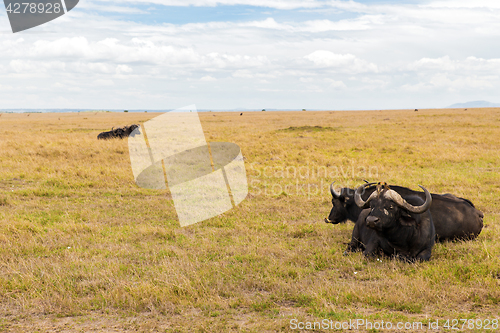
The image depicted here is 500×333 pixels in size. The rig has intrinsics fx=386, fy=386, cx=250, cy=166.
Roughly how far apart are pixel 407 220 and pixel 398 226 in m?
0.19

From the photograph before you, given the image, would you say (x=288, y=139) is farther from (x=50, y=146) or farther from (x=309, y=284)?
(x=309, y=284)

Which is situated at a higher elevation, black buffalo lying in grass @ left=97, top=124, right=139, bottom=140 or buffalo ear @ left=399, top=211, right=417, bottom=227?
black buffalo lying in grass @ left=97, top=124, right=139, bottom=140

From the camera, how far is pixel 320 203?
1132 centimetres

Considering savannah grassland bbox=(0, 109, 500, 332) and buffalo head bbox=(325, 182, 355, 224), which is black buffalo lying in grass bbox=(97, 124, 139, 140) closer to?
savannah grassland bbox=(0, 109, 500, 332)

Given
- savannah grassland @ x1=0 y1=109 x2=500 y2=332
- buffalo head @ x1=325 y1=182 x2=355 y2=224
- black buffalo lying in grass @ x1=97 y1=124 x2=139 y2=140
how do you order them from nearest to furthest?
savannah grassland @ x1=0 y1=109 x2=500 y2=332 < buffalo head @ x1=325 y1=182 x2=355 y2=224 < black buffalo lying in grass @ x1=97 y1=124 x2=139 y2=140

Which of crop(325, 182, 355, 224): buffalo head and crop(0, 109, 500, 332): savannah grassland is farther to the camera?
crop(325, 182, 355, 224): buffalo head

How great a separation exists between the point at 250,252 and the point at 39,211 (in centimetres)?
645

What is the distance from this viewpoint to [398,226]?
6.66m

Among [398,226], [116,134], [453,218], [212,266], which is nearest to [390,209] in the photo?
[398,226]

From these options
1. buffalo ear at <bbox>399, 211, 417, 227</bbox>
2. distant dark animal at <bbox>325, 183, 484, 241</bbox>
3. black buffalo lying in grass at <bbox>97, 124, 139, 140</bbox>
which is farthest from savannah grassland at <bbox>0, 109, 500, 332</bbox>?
black buffalo lying in grass at <bbox>97, 124, 139, 140</bbox>

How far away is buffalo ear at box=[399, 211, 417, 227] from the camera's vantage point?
21.7 feet

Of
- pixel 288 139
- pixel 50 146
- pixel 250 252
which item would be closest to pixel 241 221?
pixel 250 252

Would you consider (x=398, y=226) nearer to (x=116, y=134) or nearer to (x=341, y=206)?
(x=341, y=206)

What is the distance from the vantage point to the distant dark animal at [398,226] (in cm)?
644
